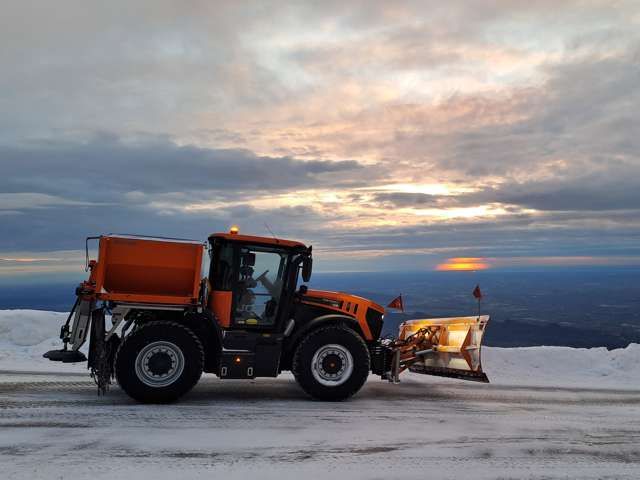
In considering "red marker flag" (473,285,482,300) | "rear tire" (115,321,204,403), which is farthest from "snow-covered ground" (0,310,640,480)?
"red marker flag" (473,285,482,300)

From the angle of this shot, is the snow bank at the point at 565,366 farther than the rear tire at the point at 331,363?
Yes

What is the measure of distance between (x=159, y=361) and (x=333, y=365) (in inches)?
99.4

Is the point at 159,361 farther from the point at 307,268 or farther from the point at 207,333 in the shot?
the point at 307,268

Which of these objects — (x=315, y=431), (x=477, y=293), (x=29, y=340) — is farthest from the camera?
(x=29, y=340)

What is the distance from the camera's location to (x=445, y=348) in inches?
355

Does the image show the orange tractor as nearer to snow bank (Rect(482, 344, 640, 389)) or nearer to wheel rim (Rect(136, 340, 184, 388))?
wheel rim (Rect(136, 340, 184, 388))

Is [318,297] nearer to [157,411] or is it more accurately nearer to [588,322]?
[157,411]

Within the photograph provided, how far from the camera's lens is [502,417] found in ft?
24.0

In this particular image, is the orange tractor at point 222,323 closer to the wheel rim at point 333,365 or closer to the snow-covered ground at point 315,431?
the wheel rim at point 333,365

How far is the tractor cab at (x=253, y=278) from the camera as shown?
7.90 metres

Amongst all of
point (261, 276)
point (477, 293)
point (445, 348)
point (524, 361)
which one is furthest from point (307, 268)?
point (524, 361)

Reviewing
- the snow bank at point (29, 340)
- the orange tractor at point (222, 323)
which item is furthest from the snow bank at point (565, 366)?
the snow bank at point (29, 340)

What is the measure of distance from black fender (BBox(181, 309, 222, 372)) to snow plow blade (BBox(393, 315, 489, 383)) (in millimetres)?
2976

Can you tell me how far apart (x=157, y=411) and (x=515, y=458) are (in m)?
4.41
